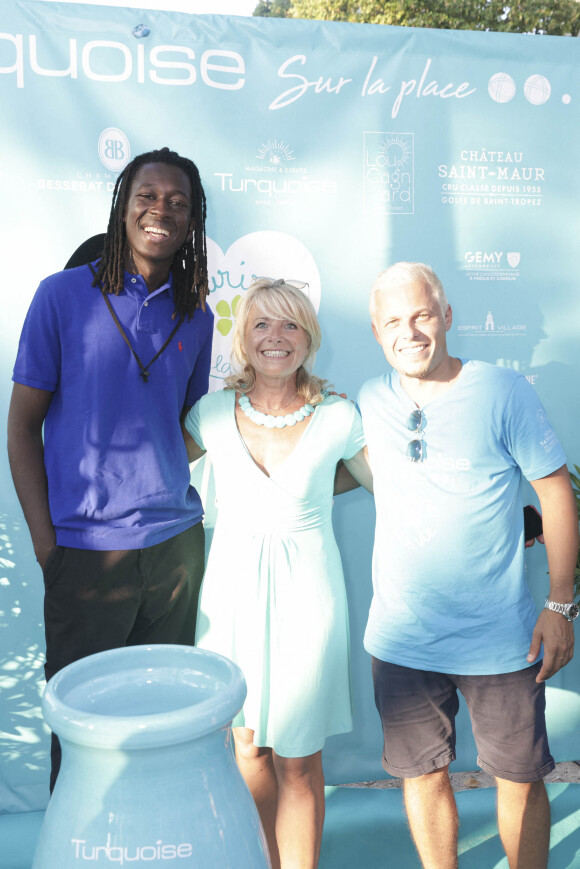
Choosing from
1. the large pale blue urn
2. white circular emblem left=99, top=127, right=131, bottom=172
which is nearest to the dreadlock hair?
white circular emblem left=99, top=127, right=131, bottom=172

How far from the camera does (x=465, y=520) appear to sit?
177 centimetres

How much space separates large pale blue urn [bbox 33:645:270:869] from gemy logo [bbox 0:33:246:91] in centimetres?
237

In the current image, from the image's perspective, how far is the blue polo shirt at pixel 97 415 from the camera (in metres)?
1.82

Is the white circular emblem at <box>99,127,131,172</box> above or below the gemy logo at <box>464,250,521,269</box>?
above

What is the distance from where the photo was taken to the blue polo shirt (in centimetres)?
182

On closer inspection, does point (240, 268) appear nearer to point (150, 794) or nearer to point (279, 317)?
point (279, 317)

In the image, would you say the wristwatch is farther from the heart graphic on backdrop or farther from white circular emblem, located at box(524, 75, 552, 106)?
white circular emblem, located at box(524, 75, 552, 106)

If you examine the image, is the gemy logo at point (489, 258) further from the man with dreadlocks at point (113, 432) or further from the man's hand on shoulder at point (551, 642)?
the man's hand on shoulder at point (551, 642)

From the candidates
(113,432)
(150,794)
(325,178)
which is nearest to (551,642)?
(113,432)

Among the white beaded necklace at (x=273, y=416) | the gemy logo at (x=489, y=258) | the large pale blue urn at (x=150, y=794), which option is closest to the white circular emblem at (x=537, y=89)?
the gemy logo at (x=489, y=258)

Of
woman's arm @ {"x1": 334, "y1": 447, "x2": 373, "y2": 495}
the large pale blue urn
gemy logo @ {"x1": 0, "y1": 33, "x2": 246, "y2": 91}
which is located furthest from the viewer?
gemy logo @ {"x1": 0, "y1": 33, "x2": 246, "y2": 91}

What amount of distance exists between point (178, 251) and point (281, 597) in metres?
1.00

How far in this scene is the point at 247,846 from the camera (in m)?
0.76

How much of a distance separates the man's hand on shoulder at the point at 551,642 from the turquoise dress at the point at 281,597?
48cm
